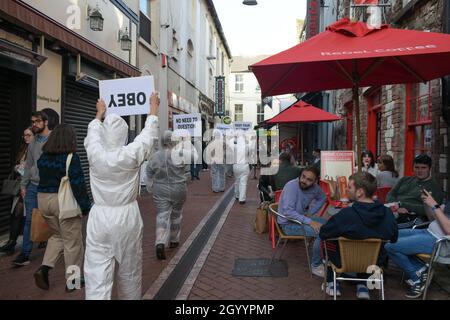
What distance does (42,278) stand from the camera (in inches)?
177

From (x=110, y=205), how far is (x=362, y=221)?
2.14m

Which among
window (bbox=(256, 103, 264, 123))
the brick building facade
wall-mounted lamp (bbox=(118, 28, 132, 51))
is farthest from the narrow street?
window (bbox=(256, 103, 264, 123))

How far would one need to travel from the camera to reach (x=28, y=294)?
4.47 meters

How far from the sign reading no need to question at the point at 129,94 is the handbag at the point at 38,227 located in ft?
4.53

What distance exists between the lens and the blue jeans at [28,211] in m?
5.44

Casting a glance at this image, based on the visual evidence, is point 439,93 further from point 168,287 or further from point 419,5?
point 168,287

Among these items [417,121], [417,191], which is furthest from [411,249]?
[417,121]

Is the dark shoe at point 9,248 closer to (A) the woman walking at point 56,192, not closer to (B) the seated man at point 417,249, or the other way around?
(A) the woman walking at point 56,192

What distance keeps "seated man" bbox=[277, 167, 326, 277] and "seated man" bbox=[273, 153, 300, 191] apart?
1730mm

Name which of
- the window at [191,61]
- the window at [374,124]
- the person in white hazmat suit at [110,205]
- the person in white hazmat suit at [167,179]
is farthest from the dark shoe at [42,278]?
the window at [191,61]

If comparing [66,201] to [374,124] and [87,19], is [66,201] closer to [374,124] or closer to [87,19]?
[87,19]

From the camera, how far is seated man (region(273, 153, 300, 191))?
23.6ft

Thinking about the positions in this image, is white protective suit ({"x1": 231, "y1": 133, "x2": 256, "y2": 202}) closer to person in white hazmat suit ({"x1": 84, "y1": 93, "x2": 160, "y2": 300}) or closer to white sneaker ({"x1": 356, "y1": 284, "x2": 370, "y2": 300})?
white sneaker ({"x1": 356, "y1": 284, "x2": 370, "y2": 300})
